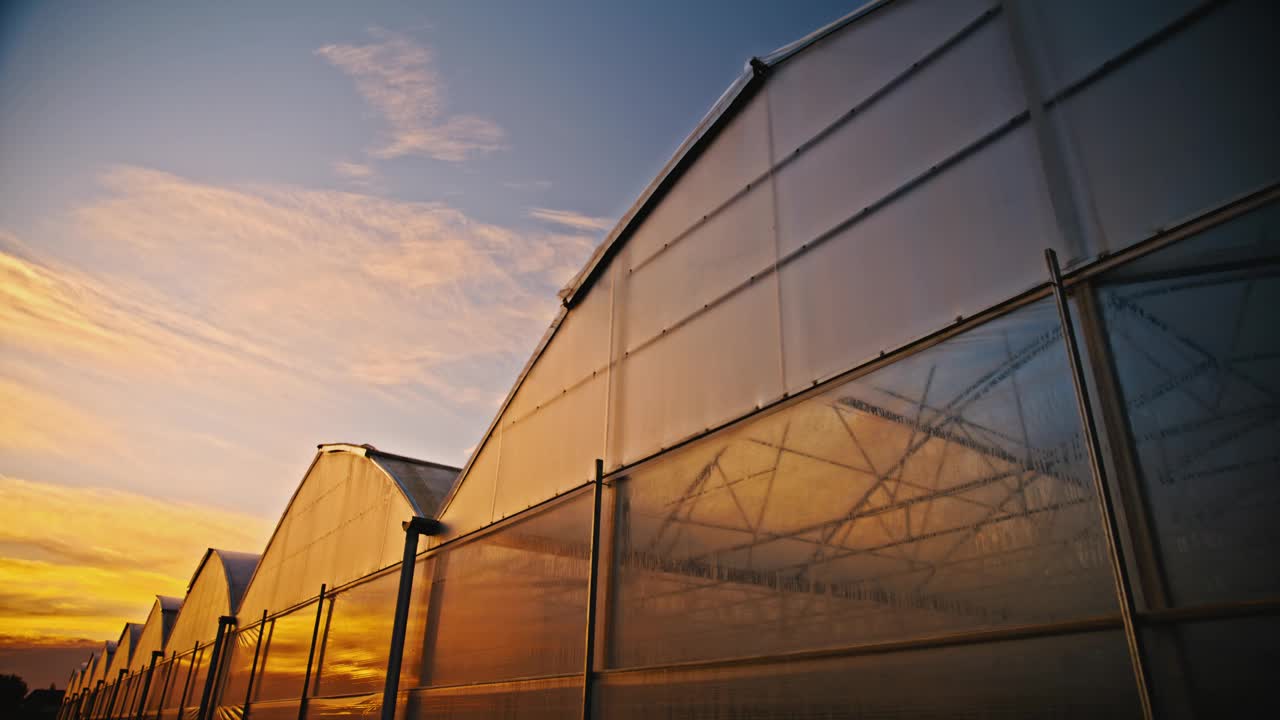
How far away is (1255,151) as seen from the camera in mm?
4039

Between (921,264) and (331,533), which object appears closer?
(921,264)

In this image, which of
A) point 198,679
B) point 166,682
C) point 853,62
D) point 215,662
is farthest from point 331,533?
point 166,682

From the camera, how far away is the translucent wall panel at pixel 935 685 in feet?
12.9

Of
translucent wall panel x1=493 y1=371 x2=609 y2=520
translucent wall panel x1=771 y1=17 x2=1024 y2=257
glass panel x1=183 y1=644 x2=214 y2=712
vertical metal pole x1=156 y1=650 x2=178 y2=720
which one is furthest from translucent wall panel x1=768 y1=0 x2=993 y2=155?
vertical metal pole x1=156 y1=650 x2=178 y2=720

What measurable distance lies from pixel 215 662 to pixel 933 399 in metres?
28.3

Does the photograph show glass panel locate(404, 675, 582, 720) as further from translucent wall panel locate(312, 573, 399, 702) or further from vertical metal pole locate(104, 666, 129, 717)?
vertical metal pole locate(104, 666, 129, 717)

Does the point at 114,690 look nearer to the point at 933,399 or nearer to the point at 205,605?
the point at 205,605

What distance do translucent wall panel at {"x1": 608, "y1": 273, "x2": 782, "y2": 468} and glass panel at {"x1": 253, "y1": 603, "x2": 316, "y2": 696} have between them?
1195 cm

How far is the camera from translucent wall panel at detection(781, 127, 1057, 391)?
5105 millimetres

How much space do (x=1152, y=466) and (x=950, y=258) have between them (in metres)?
2.12

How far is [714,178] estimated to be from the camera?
27.7ft

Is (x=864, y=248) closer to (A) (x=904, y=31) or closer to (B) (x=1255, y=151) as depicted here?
(A) (x=904, y=31)

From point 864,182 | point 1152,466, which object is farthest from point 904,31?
point 1152,466


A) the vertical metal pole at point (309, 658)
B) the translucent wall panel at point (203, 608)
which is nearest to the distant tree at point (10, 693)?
the translucent wall panel at point (203, 608)
